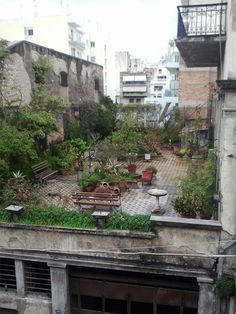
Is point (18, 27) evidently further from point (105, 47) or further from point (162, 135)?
point (162, 135)

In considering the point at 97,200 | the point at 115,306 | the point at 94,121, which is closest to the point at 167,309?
the point at 115,306

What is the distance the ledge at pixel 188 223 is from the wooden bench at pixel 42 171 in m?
7.70

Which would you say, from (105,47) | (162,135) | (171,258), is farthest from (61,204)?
(105,47)

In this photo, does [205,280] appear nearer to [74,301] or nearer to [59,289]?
[74,301]

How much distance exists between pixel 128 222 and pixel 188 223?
1.76m

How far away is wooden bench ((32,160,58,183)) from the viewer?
630 inches

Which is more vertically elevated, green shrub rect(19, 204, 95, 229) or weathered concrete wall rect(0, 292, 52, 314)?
green shrub rect(19, 204, 95, 229)

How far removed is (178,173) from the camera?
60.4ft

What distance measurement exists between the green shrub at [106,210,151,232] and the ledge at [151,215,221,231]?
11.8 inches

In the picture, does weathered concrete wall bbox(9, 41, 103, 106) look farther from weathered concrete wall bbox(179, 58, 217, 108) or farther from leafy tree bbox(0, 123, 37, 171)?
weathered concrete wall bbox(179, 58, 217, 108)

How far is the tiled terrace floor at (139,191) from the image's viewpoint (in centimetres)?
1297

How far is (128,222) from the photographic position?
10203 millimetres

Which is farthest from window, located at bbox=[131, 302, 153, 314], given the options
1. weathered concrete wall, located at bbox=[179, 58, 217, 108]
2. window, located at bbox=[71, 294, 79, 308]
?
weathered concrete wall, located at bbox=[179, 58, 217, 108]

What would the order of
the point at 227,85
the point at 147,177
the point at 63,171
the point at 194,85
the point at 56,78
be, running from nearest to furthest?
1. the point at 227,85
2. the point at 147,177
3. the point at 63,171
4. the point at 56,78
5. the point at 194,85
